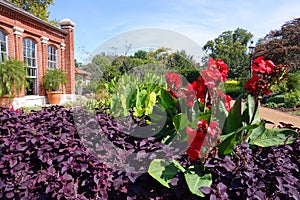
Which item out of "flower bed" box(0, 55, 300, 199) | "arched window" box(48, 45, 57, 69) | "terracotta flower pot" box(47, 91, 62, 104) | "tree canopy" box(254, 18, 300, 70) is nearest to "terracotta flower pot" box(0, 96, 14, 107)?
"terracotta flower pot" box(47, 91, 62, 104)

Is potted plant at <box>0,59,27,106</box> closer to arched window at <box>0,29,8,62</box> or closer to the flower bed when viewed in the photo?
arched window at <box>0,29,8,62</box>

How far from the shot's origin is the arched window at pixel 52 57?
11.9 m

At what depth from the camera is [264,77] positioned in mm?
1335

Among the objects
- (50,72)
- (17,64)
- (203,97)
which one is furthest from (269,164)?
(50,72)

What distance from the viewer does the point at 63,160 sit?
1337 mm

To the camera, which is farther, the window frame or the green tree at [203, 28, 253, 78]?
the green tree at [203, 28, 253, 78]

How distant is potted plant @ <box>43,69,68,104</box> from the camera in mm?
10777

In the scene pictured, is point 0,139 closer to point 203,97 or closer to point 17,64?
point 203,97

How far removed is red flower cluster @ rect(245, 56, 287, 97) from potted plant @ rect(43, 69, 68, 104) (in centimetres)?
1055

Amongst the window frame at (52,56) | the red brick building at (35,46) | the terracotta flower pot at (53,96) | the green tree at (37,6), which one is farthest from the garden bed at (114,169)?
the green tree at (37,6)

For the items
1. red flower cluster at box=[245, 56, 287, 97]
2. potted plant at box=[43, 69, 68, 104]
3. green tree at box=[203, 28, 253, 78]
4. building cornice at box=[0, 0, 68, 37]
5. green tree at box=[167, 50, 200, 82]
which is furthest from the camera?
green tree at box=[203, 28, 253, 78]

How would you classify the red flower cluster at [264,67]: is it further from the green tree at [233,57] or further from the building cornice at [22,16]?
the green tree at [233,57]

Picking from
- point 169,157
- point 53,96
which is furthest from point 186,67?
point 169,157

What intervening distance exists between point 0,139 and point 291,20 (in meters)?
20.3
